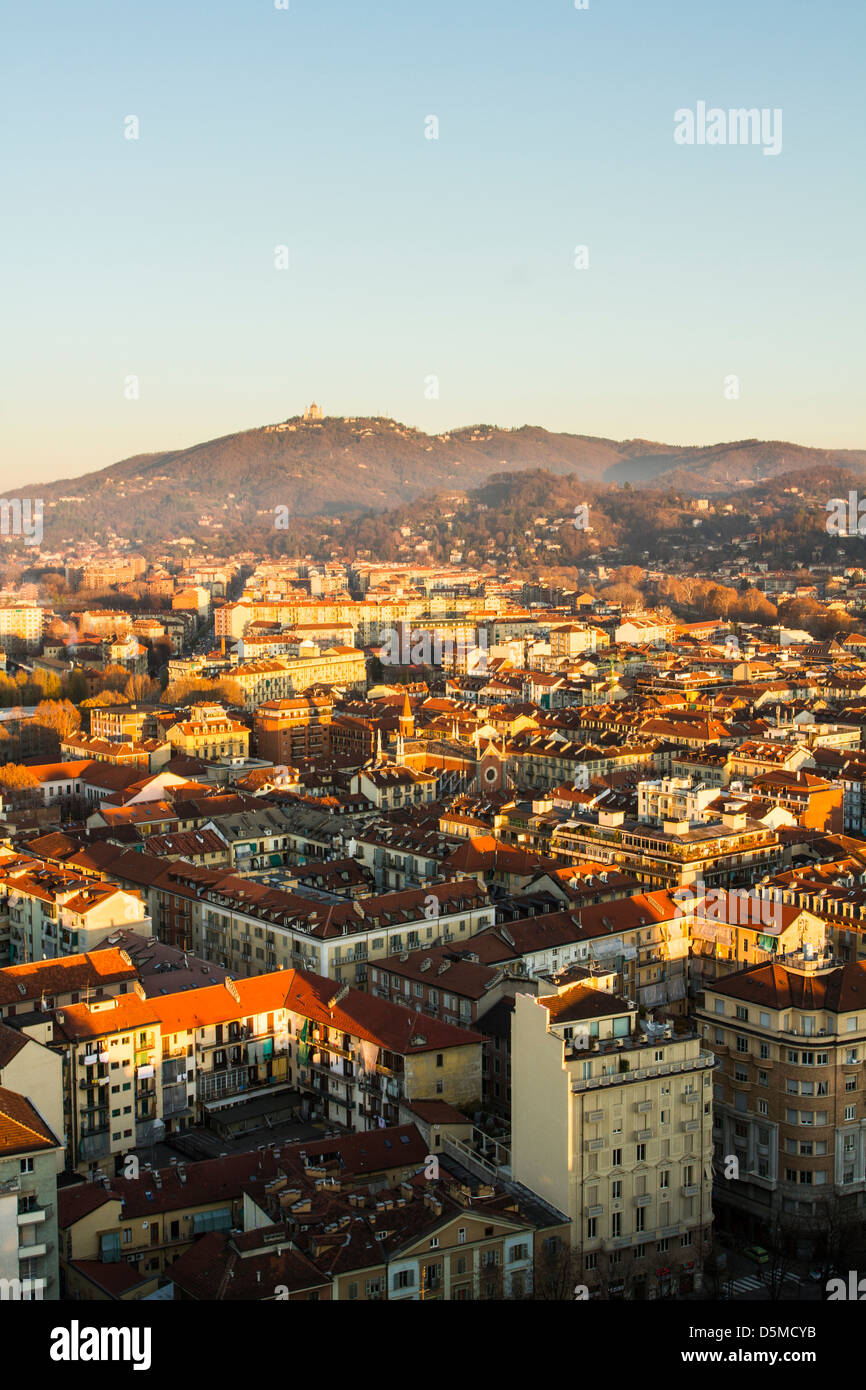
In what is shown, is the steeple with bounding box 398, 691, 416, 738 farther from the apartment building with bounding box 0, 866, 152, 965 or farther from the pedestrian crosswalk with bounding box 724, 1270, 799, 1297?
the pedestrian crosswalk with bounding box 724, 1270, 799, 1297

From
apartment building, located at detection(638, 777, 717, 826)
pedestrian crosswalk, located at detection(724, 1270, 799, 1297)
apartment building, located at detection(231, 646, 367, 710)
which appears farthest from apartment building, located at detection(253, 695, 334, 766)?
pedestrian crosswalk, located at detection(724, 1270, 799, 1297)

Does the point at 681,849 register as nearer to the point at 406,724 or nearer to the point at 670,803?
the point at 670,803

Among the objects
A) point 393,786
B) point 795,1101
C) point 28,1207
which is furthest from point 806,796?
point 28,1207

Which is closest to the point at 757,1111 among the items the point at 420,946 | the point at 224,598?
the point at 420,946

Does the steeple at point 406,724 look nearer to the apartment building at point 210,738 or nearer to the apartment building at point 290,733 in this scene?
the apartment building at point 290,733

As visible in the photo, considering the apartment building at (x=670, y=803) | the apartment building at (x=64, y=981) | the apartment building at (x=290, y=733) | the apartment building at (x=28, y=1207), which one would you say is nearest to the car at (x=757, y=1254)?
the apartment building at (x=28, y=1207)
